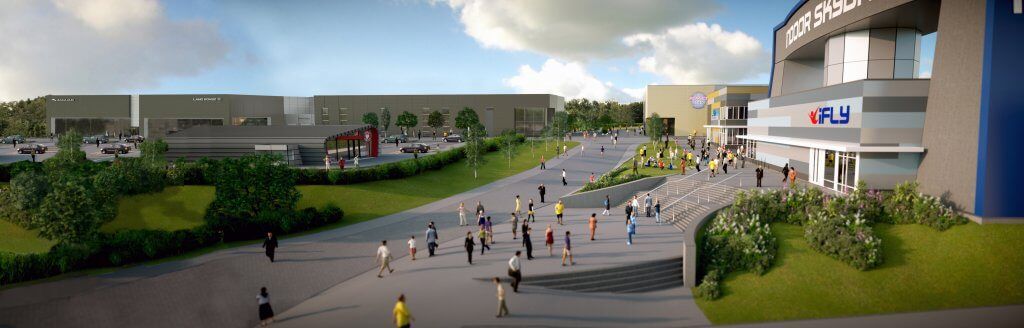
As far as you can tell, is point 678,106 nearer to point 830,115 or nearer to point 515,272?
point 830,115

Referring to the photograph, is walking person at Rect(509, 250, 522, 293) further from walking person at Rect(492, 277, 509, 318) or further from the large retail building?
the large retail building

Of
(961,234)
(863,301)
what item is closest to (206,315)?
(863,301)

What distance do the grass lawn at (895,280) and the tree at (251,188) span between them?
21371 mm

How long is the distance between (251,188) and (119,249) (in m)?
6.66

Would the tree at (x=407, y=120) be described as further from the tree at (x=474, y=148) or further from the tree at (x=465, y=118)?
the tree at (x=474, y=148)

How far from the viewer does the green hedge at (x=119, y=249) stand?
19828 mm

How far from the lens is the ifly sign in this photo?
2726cm

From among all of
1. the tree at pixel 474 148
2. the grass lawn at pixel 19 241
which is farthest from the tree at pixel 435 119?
the grass lawn at pixel 19 241

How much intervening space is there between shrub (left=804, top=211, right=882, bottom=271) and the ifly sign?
303 inches

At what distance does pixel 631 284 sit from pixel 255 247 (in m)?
16.6

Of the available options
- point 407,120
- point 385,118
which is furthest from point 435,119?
point 385,118

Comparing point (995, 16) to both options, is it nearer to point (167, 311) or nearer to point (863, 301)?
point (863, 301)

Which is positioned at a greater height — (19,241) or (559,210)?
(559,210)

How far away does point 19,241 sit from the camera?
82.9 feet
